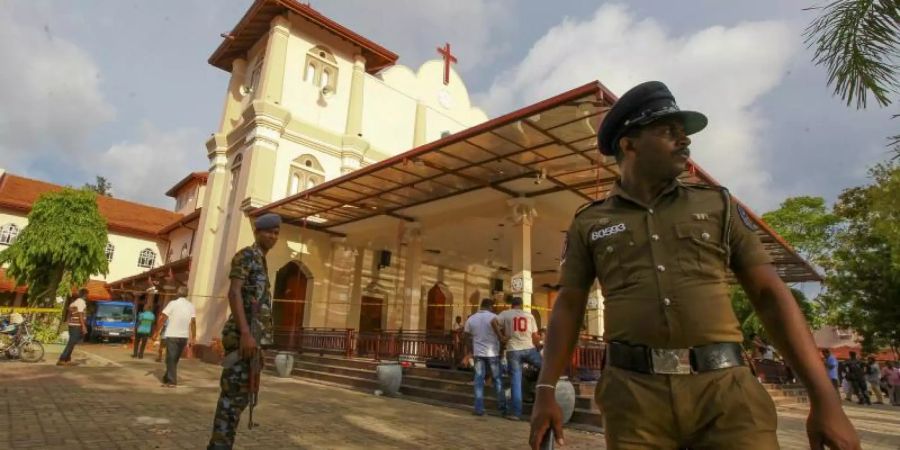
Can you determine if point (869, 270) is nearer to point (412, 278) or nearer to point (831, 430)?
point (412, 278)

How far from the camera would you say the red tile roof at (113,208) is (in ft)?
96.8

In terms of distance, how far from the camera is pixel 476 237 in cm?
1684

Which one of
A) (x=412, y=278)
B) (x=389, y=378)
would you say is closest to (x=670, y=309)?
(x=389, y=378)

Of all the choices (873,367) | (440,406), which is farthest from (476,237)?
(873,367)

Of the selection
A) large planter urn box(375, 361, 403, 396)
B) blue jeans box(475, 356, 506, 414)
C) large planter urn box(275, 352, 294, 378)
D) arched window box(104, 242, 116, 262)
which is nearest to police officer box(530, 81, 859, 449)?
blue jeans box(475, 356, 506, 414)

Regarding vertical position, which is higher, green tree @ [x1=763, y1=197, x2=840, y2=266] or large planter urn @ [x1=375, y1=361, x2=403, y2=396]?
green tree @ [x1=763, y1=197, x2=840, y2=266]

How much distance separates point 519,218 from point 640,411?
1086 cm

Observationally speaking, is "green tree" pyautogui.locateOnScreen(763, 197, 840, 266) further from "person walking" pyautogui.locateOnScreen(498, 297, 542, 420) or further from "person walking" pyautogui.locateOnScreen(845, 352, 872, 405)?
"person walking" pyautogui.locateOnScreen(498, 297, 542, 420)

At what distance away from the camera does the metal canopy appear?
8695 mm

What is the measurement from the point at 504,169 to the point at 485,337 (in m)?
4.46

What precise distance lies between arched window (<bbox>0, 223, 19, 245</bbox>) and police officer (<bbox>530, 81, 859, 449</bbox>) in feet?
119

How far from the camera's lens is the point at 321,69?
749 inches

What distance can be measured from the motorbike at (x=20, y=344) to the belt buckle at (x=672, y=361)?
14.8 metres

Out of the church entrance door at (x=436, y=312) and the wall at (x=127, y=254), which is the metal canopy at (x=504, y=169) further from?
the wall at (x=127, y=254)
